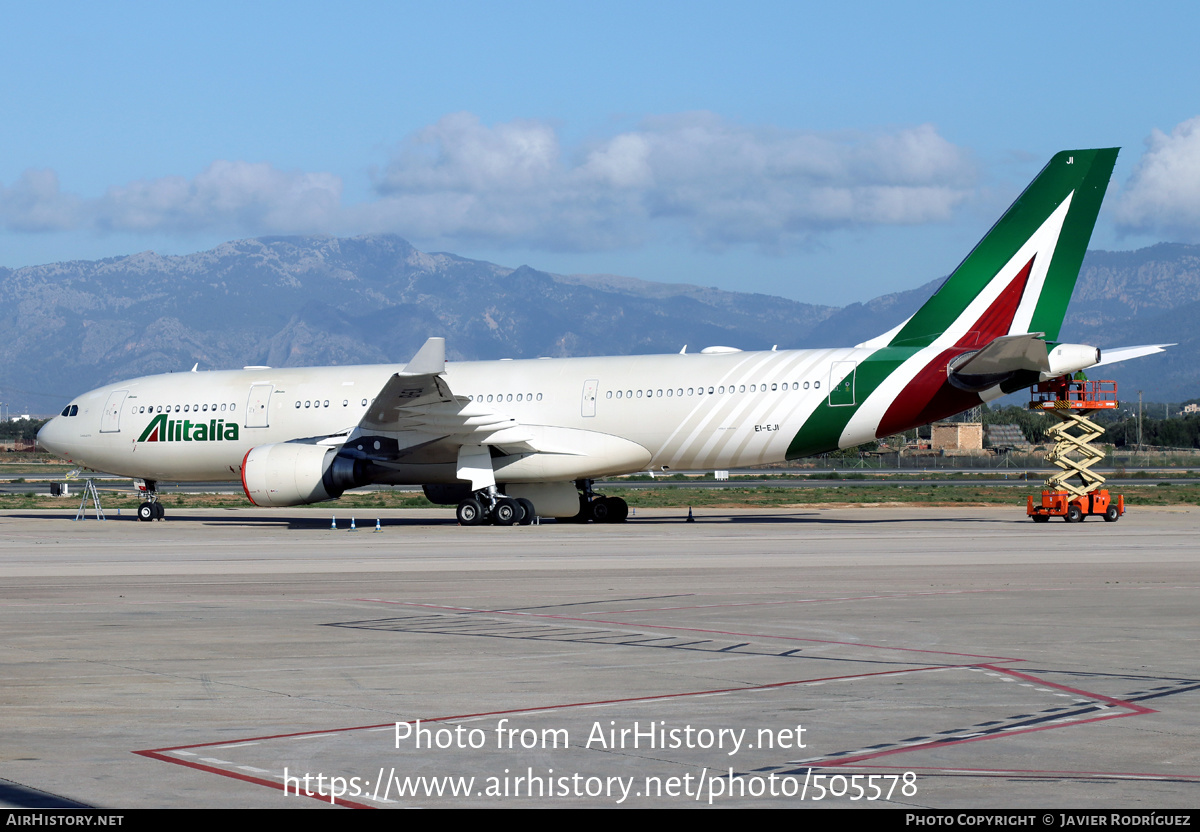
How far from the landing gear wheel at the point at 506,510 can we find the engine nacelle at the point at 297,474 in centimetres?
348

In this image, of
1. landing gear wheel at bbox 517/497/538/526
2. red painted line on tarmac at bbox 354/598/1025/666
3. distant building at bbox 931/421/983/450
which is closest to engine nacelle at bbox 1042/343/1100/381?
landing gear wheel at bbox 517/497/538/526

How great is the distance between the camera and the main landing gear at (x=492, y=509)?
107 ft

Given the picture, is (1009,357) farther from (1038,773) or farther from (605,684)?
(1038,773)

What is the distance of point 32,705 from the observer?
874cm

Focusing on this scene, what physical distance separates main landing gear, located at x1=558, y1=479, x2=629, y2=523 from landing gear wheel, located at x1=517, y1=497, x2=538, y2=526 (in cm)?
187

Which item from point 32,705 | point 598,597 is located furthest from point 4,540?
point 32,705

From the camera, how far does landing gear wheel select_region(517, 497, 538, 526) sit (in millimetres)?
32781

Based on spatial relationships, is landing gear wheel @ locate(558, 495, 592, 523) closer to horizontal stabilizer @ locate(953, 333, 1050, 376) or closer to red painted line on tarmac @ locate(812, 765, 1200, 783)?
horizontal stabilizer @ locate(953, 333, 1050, 376)

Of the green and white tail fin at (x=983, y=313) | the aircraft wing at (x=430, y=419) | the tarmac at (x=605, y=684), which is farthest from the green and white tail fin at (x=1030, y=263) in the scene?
the tarmac at (x=605, y=684)

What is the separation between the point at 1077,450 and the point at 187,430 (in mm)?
23847

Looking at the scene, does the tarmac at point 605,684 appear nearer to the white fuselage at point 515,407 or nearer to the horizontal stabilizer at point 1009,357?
the horizontal stabilizer at point 1009,357

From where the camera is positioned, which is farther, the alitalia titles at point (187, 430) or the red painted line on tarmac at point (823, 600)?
the alitalia titles at point (187, 430)

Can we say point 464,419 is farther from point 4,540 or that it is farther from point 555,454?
point 4,540

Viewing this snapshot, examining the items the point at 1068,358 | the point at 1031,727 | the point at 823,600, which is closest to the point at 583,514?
the point at 1068,358
